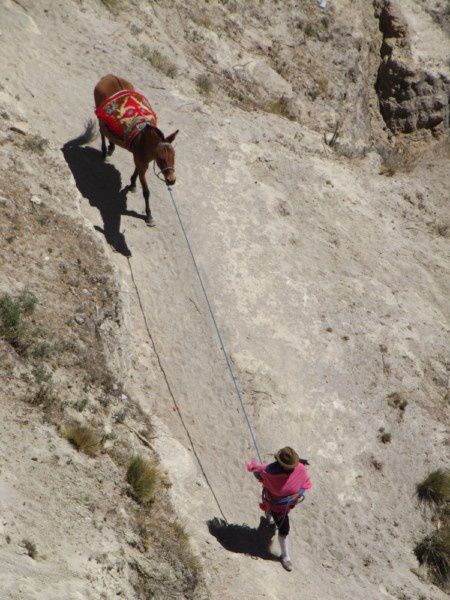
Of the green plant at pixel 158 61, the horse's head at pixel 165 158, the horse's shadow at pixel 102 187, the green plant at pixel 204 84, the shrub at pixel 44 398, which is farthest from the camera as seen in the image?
the green plant at pixel 204 84

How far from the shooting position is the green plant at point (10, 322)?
22.2ft

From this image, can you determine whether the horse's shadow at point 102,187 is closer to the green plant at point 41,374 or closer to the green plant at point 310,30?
the green plant at point 41,374

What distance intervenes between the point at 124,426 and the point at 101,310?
1.84 m

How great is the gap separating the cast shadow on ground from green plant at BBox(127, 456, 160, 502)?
1520 millimetres

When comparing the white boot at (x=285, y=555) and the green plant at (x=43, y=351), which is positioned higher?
the green plant at (x=43, y=351)

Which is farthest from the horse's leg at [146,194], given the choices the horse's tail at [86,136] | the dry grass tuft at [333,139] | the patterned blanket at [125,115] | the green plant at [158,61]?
the dry grass tuft at [333,139]

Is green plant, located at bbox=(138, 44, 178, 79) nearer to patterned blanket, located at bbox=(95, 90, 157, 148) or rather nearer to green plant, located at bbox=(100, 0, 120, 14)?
green plant, located at bbox=(100, 0, 120, 14)

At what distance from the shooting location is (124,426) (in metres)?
7.43

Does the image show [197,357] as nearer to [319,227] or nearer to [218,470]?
[218,470]

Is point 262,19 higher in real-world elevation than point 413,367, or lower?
higher

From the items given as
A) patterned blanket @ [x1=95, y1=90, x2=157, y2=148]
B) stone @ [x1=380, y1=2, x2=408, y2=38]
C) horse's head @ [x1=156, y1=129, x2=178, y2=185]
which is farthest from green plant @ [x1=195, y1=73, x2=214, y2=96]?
stone @ [x1=380, y1=2, x2=408, y2=38]

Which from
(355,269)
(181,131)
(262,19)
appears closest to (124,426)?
(355,269)

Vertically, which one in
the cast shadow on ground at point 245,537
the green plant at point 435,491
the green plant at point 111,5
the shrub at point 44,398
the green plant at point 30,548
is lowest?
the cast shadow on ground at point 245,537

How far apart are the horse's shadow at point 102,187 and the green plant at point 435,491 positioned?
22.1ft
